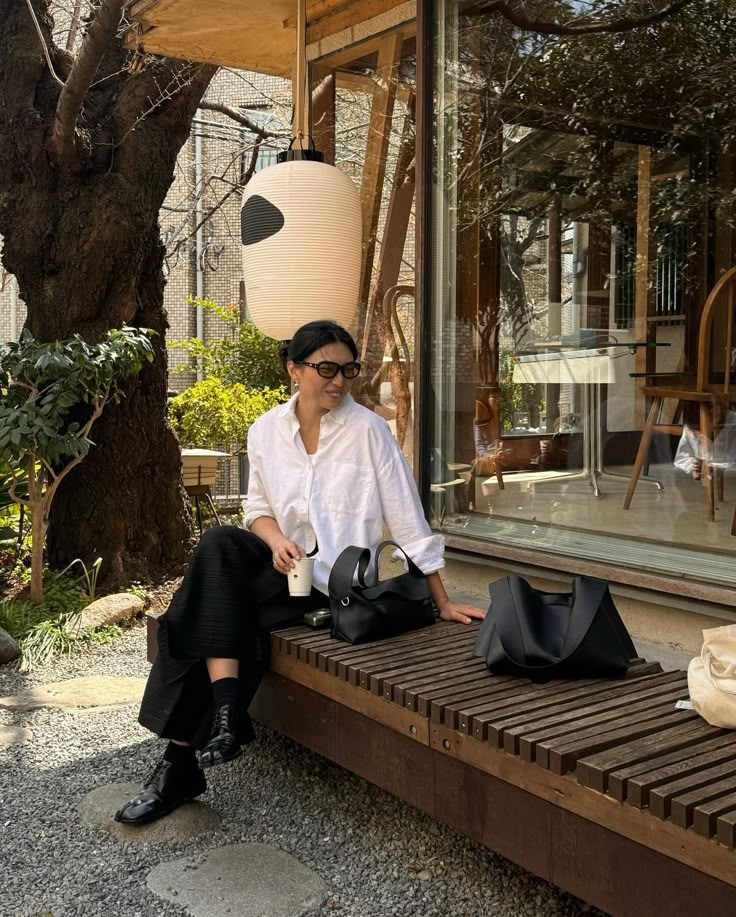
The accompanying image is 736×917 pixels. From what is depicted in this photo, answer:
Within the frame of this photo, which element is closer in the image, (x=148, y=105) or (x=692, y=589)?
(x=692, y=589)

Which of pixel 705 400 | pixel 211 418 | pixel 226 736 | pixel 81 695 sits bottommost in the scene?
pixel 81 695

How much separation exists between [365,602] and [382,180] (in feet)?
7.67

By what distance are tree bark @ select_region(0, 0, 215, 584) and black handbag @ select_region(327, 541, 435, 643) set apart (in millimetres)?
3467

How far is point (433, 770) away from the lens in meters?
2.33

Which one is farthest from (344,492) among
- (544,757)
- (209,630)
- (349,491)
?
(544,757)

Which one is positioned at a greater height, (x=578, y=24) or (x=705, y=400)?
(x=578, y=24)

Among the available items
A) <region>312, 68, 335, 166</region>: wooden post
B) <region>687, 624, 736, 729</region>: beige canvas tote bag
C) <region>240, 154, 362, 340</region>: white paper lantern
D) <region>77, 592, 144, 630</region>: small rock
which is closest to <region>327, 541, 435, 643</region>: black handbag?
<region>687, 624, 736, 729</region>: beige canvas tote bag

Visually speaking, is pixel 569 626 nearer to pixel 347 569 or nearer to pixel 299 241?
pixel 347 569

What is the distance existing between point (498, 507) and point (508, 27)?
6.41 feet

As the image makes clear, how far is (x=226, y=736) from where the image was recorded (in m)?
2.63

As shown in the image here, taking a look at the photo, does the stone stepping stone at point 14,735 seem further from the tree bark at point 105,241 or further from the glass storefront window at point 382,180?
the tree bark at point 105,241

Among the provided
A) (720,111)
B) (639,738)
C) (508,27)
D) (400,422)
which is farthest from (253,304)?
(720,111)

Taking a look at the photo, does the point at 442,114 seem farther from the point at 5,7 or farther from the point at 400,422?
the point at 5,7

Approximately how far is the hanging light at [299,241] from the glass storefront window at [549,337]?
0.45m
